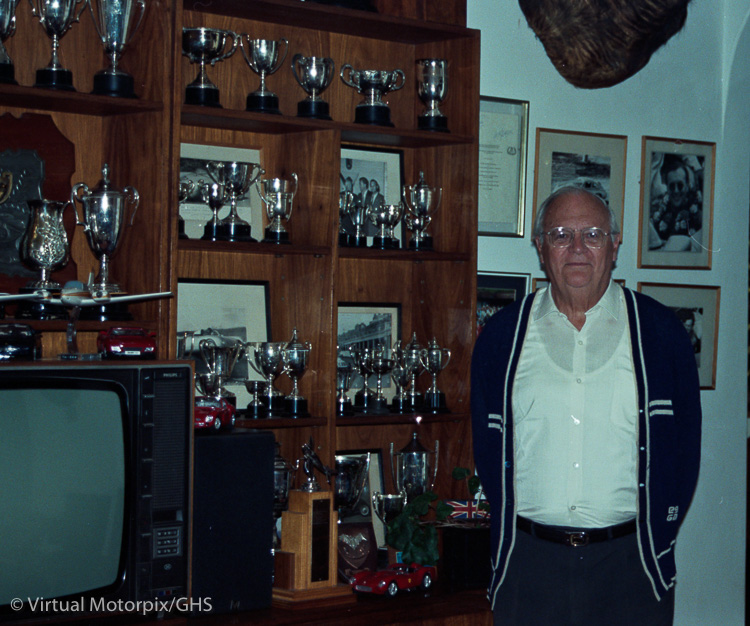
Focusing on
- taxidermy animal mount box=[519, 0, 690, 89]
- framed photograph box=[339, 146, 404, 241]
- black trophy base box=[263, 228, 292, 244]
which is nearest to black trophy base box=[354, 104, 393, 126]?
framed photograph box=[339, 146, 404, 241]

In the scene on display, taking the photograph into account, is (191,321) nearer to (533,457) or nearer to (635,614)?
(533,457)

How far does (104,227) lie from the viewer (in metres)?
2.69

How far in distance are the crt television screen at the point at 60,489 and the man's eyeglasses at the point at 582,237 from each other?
3.85 feet

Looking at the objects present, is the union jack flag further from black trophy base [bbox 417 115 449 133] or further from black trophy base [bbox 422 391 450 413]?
black trophy base [bbox 417 115 449 133]

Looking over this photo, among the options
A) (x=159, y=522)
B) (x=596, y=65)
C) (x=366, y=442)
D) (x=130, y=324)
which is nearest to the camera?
(x=159, y=522)

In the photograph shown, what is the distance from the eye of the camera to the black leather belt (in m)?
2.57

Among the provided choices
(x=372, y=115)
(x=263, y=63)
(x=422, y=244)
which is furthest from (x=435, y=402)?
(x=263, y=63)

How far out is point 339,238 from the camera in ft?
10.4

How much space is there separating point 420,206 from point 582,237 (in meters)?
0.77

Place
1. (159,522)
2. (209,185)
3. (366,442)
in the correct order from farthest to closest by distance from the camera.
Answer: (366,442) < (209,185) < (159,522)

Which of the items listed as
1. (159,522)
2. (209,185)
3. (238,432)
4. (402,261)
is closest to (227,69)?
(209,185)

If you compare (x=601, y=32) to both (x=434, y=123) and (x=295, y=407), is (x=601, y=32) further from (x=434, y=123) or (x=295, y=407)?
(x=295, y=407)

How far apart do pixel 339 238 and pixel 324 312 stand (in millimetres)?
275

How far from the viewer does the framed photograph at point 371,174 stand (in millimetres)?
3391
